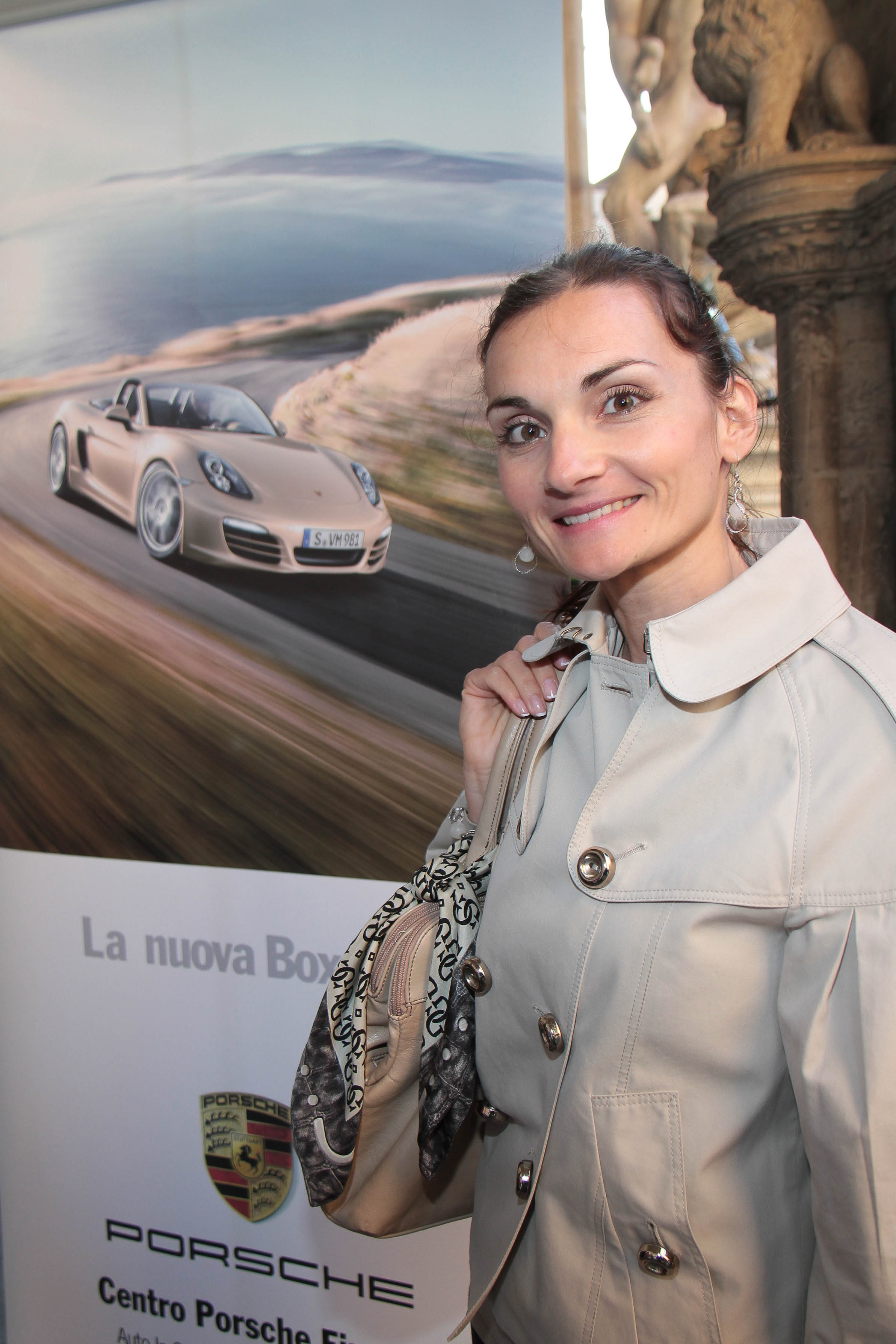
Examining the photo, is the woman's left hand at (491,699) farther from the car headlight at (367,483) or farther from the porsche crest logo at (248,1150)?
the porsche crest logo at (248,1150)

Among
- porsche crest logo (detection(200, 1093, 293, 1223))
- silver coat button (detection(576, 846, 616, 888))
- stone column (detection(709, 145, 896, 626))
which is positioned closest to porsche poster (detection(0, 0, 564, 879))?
stone column (detection(709, 145, 896, 626))

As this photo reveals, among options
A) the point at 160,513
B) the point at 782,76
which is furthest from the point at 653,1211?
the point at 160,513

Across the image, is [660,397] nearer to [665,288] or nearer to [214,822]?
[665,288]

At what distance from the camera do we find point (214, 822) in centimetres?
245

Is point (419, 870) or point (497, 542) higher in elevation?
point (497, 542)

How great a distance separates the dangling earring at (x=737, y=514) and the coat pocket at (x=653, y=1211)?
25.5 inches

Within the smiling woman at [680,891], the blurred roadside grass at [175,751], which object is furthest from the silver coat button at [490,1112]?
the blurred roadside grass at [175,751]

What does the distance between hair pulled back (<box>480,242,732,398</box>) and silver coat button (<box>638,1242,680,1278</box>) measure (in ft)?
3.07

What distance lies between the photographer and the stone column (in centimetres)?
179

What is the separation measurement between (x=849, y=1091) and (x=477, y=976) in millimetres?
449

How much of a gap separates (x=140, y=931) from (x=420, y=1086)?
153 centimetres

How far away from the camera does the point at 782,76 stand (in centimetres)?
178

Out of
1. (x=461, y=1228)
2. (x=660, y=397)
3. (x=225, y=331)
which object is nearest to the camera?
(x=660, y=397)

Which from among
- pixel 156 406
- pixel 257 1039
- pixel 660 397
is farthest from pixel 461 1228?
pixel 156 406
